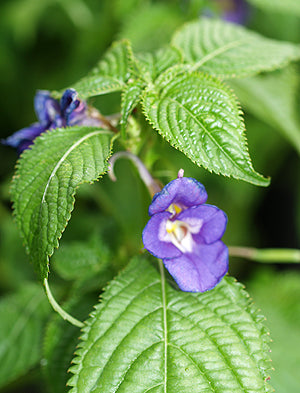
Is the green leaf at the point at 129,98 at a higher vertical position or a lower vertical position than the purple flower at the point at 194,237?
higher

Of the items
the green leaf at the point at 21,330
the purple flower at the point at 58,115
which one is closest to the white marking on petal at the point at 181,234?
the purple flower at the point at 58,115

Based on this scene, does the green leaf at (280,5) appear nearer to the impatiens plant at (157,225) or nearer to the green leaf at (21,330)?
the impatiens plant at (157,225)

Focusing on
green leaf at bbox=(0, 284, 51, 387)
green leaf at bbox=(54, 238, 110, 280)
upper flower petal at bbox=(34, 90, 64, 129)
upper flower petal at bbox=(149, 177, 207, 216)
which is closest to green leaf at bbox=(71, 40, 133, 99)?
upper flower petal at bbox=(34, 90, 64, 129)

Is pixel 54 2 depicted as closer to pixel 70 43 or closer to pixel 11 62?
pixel 70 43

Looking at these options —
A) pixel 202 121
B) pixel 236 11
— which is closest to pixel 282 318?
pixel 202 121

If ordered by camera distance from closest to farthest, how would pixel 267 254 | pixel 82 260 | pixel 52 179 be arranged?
1. pixel 52 179
2. pixel 82 260
3. pixel 267 254

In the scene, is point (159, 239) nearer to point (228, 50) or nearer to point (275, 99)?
point (228, 50)
